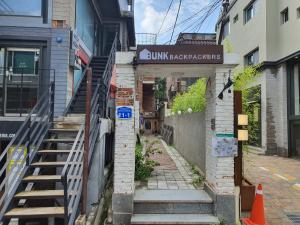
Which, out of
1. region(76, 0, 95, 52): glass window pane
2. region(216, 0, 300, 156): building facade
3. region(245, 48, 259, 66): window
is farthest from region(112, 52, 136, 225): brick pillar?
region(245, 48, 259, 66): window

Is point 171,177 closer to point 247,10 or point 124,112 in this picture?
point 124,112

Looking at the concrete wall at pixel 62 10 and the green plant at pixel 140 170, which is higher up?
the concrete wall at pixel 62 10

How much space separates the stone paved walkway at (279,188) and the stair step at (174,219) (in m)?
1.09

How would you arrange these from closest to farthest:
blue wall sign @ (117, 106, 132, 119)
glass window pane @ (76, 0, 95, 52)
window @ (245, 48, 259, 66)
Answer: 1. blue wall sign @ (117, 106, 132, 119)
2. glass window pane @ (76, 0, 95, 52)
3. window @ (245, 48, 259, 66)

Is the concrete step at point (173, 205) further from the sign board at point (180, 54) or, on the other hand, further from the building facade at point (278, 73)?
the building facade at point (278, 73)

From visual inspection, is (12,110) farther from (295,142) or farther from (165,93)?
(165,93)

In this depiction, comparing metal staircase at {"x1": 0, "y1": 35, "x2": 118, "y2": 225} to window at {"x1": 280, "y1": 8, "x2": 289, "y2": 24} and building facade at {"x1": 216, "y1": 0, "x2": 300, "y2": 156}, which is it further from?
window at {"x1": 280, "y1": 8, "x2": 289, "y2": 24}

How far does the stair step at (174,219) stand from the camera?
5.08m

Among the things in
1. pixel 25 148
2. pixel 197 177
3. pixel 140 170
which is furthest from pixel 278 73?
pixel 25 148

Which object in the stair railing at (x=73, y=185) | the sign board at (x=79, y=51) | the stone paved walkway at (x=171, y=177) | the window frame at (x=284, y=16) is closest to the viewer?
the stair railing at (x=73, y=185)

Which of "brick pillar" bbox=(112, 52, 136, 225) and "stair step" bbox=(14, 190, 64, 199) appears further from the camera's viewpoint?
"brick pillar" bbox=(112, 52, 136, 225)

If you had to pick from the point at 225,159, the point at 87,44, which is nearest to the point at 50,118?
the point at 225,159

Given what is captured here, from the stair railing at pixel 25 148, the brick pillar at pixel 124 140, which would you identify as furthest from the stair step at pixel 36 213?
the brick pillar at pixel 124 140

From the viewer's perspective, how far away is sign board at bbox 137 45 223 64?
17.5 feet
